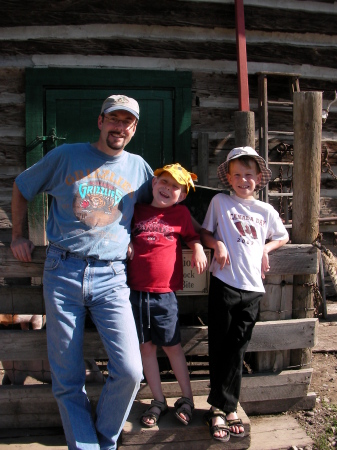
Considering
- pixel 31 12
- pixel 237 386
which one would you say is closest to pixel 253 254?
pixel 237 386

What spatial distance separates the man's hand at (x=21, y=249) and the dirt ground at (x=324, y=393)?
2.10m

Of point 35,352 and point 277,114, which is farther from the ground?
point 277,114

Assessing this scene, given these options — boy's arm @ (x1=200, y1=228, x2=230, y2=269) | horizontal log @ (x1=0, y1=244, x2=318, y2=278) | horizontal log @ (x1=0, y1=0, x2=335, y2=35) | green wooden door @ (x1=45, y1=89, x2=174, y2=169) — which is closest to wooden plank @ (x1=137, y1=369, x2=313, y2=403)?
horizontal log @ (x1=0, y1=244, x2=318, y2=278)

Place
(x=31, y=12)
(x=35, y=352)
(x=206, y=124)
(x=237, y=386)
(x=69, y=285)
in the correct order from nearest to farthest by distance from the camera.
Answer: (x=69, y=285), (x=237, y=386), (x=35, y=352), (x=31, y=12), (x=206, y=124)

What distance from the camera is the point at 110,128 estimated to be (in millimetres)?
2781

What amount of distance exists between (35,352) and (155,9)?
150 inches

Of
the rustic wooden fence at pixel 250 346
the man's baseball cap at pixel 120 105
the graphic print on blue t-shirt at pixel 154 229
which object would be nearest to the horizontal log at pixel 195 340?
the rustic wooden fence at pixel 250 346

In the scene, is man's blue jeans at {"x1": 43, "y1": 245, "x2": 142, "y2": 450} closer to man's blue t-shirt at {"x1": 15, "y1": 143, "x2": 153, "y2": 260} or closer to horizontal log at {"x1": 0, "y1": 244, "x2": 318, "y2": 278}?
man's blue t-shirt at {"x1": 15, "y1": 143, "x2": 153, "y2": 260}

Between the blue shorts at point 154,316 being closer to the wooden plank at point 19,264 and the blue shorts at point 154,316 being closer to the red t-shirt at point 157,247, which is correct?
the red t-shirt at point 157,247

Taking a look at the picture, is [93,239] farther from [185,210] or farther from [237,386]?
[237,386]

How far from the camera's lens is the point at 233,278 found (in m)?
2.88

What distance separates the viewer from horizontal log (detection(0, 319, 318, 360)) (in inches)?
124

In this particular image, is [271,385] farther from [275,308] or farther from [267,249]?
[267,249]

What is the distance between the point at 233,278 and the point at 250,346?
676 mm
